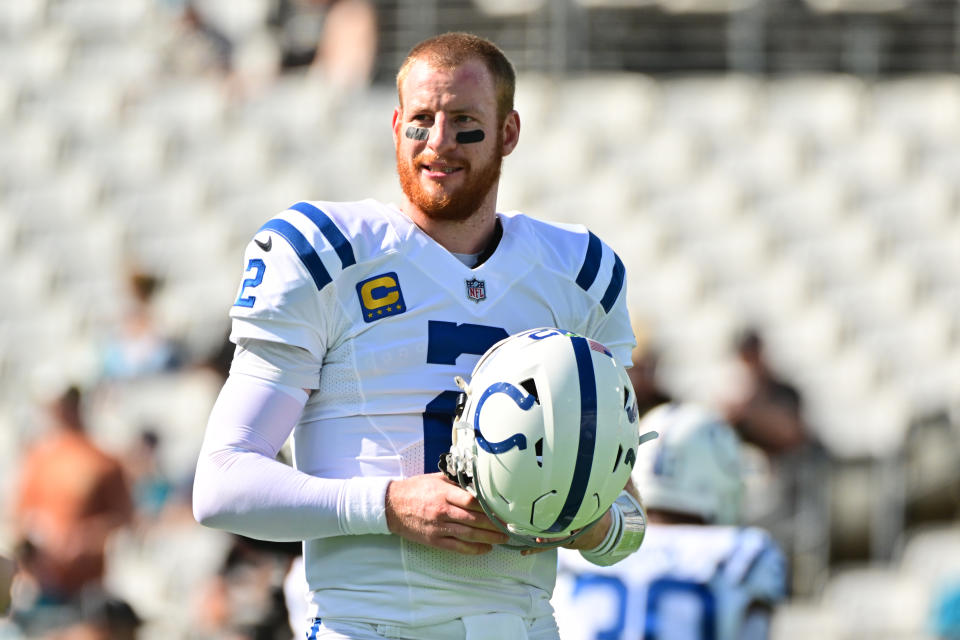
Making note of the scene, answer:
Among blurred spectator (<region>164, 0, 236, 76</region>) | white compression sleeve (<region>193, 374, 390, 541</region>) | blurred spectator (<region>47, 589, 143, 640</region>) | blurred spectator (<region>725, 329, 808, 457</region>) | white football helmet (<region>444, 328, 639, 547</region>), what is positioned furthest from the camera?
blurred spectator (<region>164, 0, 236, 76</region>)

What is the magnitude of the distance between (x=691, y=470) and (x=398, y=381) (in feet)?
8.06

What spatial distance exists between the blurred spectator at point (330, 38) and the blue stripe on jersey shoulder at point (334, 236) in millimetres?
8065

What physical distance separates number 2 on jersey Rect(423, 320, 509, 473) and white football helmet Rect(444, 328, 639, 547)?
0.16 meters

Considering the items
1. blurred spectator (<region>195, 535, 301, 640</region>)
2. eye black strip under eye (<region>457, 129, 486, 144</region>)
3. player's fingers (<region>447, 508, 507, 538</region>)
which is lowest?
blurred spectator (<region>195, 535, 301, 640</region>)

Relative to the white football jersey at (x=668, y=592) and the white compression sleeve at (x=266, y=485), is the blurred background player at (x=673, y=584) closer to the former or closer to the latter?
the white football jersey at (x=668, y=592)

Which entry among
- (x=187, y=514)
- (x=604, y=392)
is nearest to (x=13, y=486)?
(x=187, y=514)

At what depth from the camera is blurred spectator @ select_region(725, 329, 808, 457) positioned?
27.4ft

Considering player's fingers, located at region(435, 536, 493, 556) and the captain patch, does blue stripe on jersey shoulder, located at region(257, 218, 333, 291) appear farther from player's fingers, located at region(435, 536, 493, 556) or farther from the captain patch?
player's fingers, located at region(435, 536, 493, 556)

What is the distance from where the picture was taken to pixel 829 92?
10781 millimetres

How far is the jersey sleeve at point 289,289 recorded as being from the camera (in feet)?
10.3

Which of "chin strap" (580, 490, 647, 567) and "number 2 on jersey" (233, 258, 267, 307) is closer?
"number 2 on jersey" (233, 258, 267, 307)

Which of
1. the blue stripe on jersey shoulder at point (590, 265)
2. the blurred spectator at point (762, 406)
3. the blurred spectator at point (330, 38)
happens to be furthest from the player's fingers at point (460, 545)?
the blurred spectator at point (330, 38)

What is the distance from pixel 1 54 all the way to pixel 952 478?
7.95 m

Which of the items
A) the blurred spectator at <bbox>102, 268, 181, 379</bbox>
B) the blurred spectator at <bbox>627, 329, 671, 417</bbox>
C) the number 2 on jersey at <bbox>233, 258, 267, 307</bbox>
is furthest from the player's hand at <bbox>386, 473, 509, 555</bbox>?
the blurred spectator at <bbox>102, 268, 181, 379</bbox>
